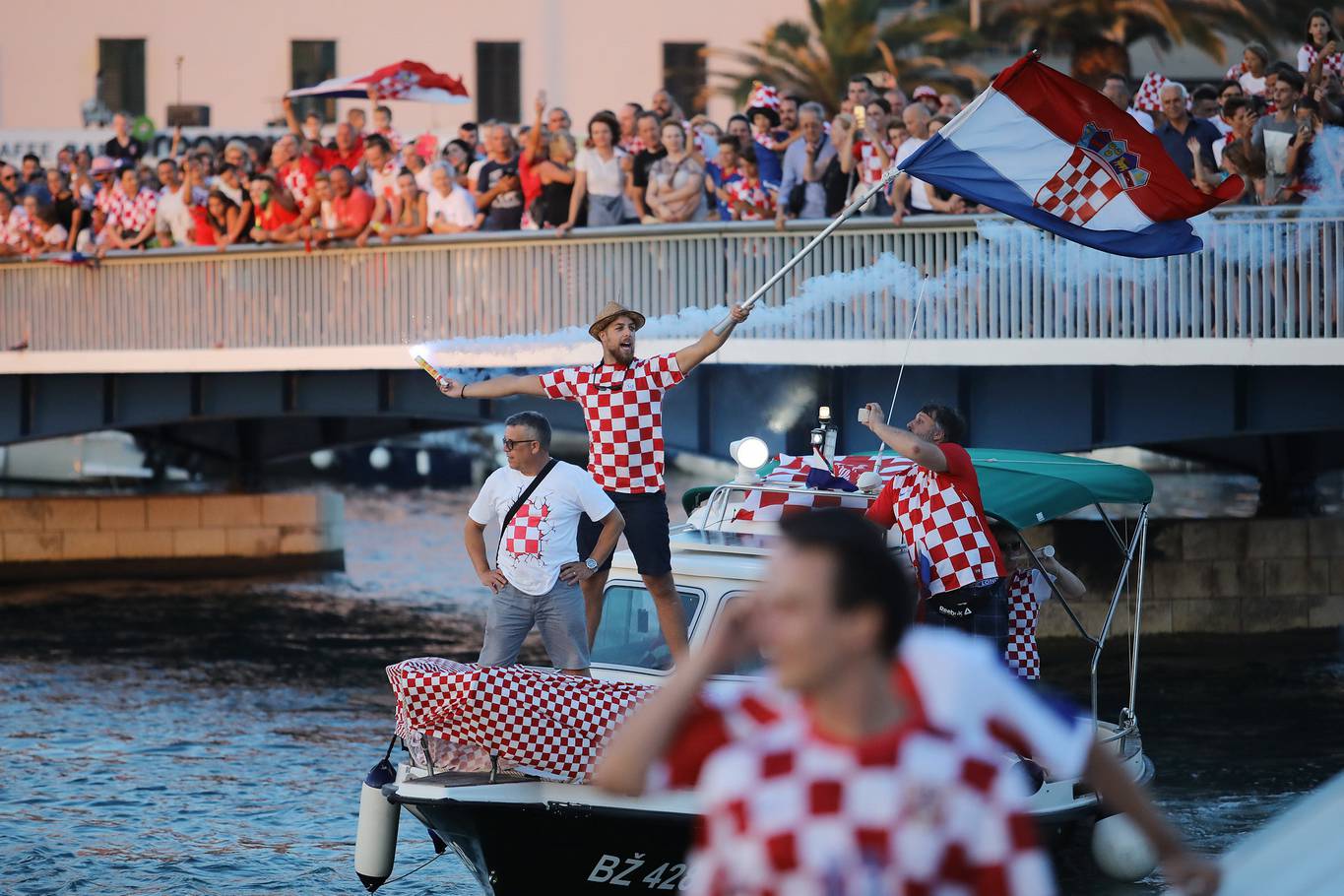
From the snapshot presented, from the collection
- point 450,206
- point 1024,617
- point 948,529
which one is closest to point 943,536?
point 948,529

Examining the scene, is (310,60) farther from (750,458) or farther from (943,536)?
(943,536)

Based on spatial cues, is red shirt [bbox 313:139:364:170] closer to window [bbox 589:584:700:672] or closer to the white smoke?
the white smoke

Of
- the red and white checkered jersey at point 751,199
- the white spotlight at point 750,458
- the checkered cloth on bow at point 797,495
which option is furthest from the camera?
the red and white checkered jersey at point 751,199

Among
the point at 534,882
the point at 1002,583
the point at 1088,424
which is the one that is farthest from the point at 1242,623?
the point at 534,882

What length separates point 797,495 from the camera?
10984mm

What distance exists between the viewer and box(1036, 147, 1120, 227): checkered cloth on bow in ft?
38.8

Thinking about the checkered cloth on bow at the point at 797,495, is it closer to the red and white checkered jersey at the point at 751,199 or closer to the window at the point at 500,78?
the red and white checkered jersey at the point at 751,199

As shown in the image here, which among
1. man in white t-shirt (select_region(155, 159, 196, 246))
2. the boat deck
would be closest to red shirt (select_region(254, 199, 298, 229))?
man in white t-shirt (select_region(155, 159, 196, 246))

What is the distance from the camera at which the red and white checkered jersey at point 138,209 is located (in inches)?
872

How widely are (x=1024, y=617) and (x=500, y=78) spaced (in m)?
35.1

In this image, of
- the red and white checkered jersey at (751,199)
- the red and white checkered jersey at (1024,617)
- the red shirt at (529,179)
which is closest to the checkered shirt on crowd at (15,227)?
the red shirt at (529,179)

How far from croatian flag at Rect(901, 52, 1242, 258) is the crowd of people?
1.91 metres

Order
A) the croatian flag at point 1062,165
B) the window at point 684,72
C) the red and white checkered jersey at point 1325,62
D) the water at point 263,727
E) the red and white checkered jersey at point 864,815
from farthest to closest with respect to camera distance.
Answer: the window at point 684,72
the red and white checkered jersey at point 1325,62
the water at point 263,727
the croatian flag at point 1062,165
the red and white checkered jersey at point 864,815

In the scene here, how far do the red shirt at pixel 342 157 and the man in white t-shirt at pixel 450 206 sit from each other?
1850 millimetres
